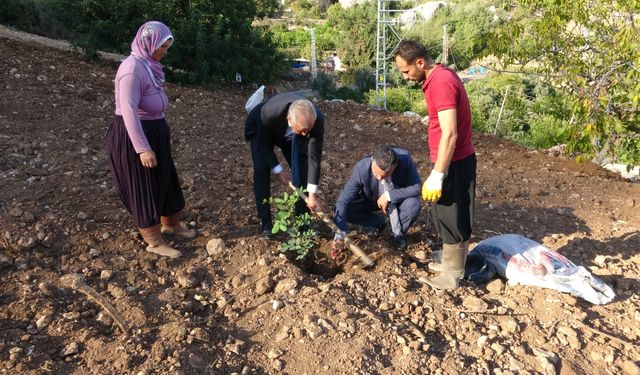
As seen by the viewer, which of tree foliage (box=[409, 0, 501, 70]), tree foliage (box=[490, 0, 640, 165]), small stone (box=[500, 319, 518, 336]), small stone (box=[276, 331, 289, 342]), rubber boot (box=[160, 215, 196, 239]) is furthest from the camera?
tree foliage (box=[409, 0, 501, 70])

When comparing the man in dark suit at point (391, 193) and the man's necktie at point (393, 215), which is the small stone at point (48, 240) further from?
the man's necktie at point (393, 215)

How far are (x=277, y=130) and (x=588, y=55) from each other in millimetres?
3969

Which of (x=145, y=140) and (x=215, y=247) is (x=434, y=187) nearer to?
(x=215, y=247)

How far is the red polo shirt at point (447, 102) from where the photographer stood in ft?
8.36

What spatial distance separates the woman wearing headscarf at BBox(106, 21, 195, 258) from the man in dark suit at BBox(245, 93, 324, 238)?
0.56 metres

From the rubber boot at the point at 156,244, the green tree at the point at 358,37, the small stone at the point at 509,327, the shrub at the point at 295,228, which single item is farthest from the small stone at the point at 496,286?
the green tree at the point at 358,37

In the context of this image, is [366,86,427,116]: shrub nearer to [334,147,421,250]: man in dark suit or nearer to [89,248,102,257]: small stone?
[334,147,421,250]: man in dark suit

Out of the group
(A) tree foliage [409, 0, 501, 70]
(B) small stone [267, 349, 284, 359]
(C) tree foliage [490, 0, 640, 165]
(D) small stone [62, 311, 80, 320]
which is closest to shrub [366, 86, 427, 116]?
(C) tree foliage [490, 0, 640, 165]

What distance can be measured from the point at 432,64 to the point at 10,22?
37.3 feet

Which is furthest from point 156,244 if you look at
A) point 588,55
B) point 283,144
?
point 588,55

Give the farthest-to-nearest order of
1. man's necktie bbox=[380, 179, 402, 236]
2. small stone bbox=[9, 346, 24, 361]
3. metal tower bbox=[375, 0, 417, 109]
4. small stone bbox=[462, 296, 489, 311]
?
metal tower bbox=[375, 0, 417, 109] → man's necktie bbox=[380, 179, 402, 236] → small stone bbox=[462, 296, 489, 311] → small stone bbox=[9, 346, 24, 361]

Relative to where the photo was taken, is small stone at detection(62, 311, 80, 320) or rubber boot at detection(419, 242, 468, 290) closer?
small stone at detection(62, 311, 80, 320)

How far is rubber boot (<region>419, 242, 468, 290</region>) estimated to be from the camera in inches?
121

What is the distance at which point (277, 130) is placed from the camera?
332 centimetres
